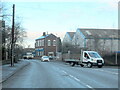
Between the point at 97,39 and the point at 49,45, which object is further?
the point at 49,45

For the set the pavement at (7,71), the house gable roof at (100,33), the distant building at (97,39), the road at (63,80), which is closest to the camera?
the road at (63,80)

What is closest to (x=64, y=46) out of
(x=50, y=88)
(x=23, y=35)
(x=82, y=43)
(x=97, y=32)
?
(x=82, y=43)

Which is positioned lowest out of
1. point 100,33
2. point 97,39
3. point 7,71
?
point 7,71

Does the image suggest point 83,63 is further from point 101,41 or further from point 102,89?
point 101,41

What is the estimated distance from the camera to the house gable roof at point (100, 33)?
3042 inches

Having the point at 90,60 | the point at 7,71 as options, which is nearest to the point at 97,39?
the point at 90,60

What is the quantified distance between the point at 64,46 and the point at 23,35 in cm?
2347

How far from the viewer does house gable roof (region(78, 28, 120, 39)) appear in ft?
254

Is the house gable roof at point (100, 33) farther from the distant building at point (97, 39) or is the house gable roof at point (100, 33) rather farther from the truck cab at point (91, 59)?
the truck cab at point (91, 59)

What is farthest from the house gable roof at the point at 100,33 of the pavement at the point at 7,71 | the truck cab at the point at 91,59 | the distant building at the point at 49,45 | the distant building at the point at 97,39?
the pavement at the point at 7,71

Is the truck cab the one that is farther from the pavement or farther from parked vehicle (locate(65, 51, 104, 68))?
the pavement

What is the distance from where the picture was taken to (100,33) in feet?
264

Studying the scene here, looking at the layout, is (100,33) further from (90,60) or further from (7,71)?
(7,71)

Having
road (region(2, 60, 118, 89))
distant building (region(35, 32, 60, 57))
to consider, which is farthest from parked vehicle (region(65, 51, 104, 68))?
distant building (region(35, 32, 60, 57))
